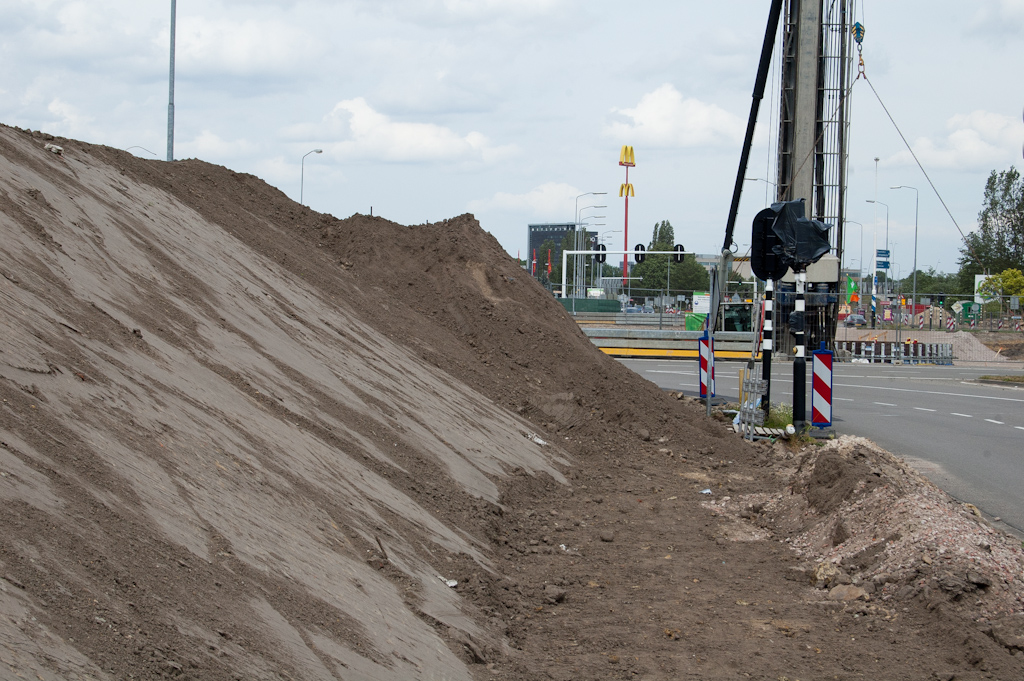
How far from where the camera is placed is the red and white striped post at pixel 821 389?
12.5 m

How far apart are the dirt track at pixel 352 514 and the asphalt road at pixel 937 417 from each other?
234 centimetres

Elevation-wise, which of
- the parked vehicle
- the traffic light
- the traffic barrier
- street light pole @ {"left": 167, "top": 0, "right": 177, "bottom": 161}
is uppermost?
street light pole @ {"left": 167, "top": 0, "right": 177, "bottom": 161}

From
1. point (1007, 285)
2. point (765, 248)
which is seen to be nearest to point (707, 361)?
point (765, 248)

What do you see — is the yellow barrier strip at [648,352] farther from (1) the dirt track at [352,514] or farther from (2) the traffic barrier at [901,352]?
(1) the dirt track at [352,514]

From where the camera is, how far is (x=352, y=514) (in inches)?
243

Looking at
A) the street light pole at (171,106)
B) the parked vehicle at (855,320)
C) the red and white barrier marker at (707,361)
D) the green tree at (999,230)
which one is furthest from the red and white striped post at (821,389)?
the green tree at (999,230)

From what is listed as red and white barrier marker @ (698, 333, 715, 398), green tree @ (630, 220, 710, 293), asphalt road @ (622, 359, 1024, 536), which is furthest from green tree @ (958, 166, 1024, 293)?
red and white barrier marker @ (698, 333, 715, 398)

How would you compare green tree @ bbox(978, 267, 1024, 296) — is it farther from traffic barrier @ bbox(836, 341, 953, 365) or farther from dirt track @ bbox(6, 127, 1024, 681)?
dirt track @ bbox(6, 127, 1024, 681)

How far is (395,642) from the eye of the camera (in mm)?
4715

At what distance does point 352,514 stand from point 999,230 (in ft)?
242

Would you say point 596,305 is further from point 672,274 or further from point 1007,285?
point 672,274

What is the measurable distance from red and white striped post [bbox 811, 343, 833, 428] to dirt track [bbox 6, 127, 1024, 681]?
105cm

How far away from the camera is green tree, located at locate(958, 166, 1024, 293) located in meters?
65.9

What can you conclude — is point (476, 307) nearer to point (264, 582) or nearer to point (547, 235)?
point (264, 582)
